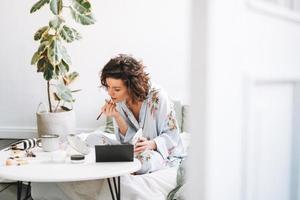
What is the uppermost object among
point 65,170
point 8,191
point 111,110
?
point 111,110

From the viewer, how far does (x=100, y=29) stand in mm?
3994

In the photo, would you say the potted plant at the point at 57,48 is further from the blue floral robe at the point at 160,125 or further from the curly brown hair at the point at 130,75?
the blue floral robe at the point at 160,125

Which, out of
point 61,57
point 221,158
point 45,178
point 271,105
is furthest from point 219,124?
point 61,57

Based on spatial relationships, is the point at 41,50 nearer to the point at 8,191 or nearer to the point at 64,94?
the point at 64,94

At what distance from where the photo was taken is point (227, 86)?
67cm

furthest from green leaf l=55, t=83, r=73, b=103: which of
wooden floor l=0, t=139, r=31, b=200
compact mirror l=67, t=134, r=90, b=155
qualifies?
compact mirror l=67, t=134, r=90, b=155

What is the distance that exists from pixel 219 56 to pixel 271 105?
8.2 inches

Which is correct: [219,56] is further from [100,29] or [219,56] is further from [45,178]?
[100,29]

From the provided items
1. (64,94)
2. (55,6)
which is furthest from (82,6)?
(64,94)

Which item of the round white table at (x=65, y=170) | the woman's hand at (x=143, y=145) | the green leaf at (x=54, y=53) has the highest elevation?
the green leaf at (x=54, y=53)

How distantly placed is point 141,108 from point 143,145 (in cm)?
26

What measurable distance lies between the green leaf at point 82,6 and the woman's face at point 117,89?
0.92 metres

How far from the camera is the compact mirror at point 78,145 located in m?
2.24

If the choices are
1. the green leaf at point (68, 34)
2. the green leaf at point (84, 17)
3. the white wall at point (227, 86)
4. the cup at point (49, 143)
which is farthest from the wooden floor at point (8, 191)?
the white wall at point (227, 86)
